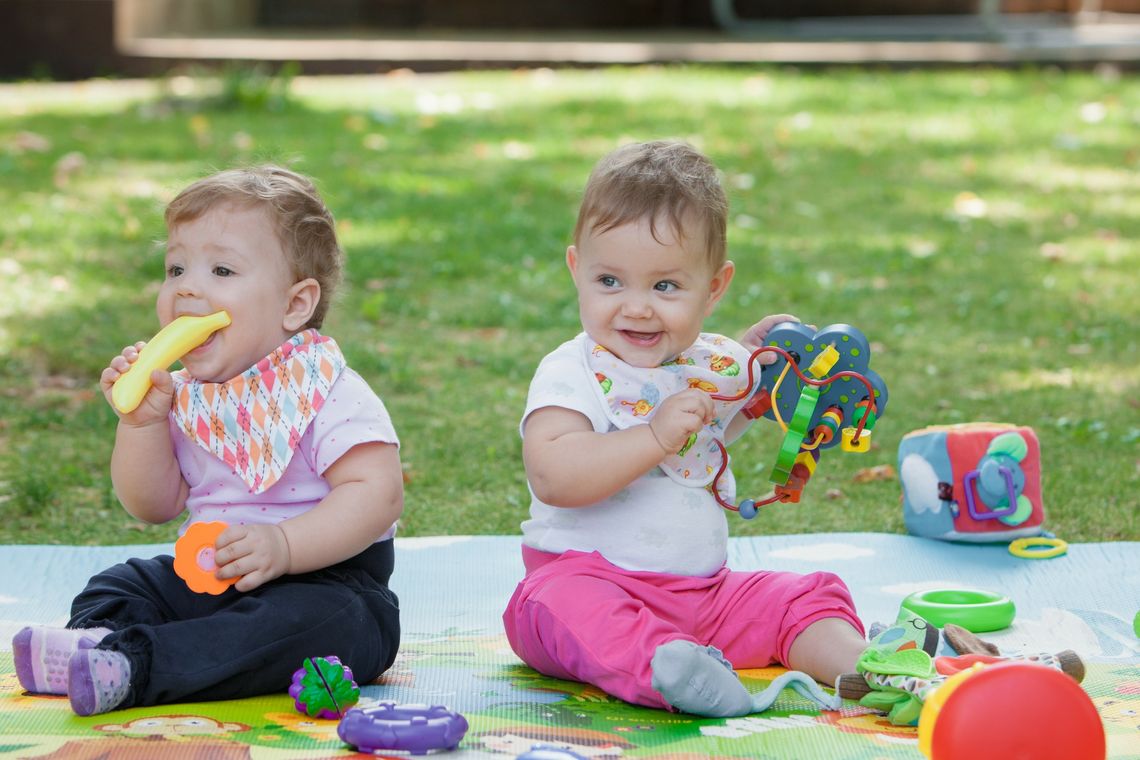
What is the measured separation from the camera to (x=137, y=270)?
5898 mm

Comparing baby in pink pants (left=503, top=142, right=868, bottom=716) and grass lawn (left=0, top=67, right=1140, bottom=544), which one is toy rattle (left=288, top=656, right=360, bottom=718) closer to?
baby in pink pants (left=503, top=142, right=868, bottom=716)

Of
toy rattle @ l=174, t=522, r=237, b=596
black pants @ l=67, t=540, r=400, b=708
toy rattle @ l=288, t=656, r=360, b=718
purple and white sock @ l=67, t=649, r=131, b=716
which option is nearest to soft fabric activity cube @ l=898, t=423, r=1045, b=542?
black pants @ l=67, t=540, r=400, b=708

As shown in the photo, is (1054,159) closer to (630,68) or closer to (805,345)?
(630,68)

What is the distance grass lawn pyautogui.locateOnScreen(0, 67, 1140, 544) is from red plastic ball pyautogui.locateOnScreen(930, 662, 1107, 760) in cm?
168

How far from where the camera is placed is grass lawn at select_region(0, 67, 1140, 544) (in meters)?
4.14

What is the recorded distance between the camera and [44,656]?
7.99 feet


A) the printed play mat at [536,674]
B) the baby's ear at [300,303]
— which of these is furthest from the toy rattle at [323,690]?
the baby's ear at [300,303]

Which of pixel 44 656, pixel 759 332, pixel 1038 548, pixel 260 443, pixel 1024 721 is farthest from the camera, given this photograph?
pixel 1038 548

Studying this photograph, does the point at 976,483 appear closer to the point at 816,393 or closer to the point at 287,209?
the point at 816,393

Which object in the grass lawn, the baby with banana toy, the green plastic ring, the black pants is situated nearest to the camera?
the black pants

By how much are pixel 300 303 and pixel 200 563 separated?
0.52m

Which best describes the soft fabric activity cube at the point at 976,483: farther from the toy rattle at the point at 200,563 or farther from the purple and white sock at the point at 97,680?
the purple and white sock at the point at 97,680

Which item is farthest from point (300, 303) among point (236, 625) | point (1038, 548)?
point (1038, 548)

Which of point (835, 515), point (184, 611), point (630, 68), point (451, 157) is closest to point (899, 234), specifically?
point (451, 157)
